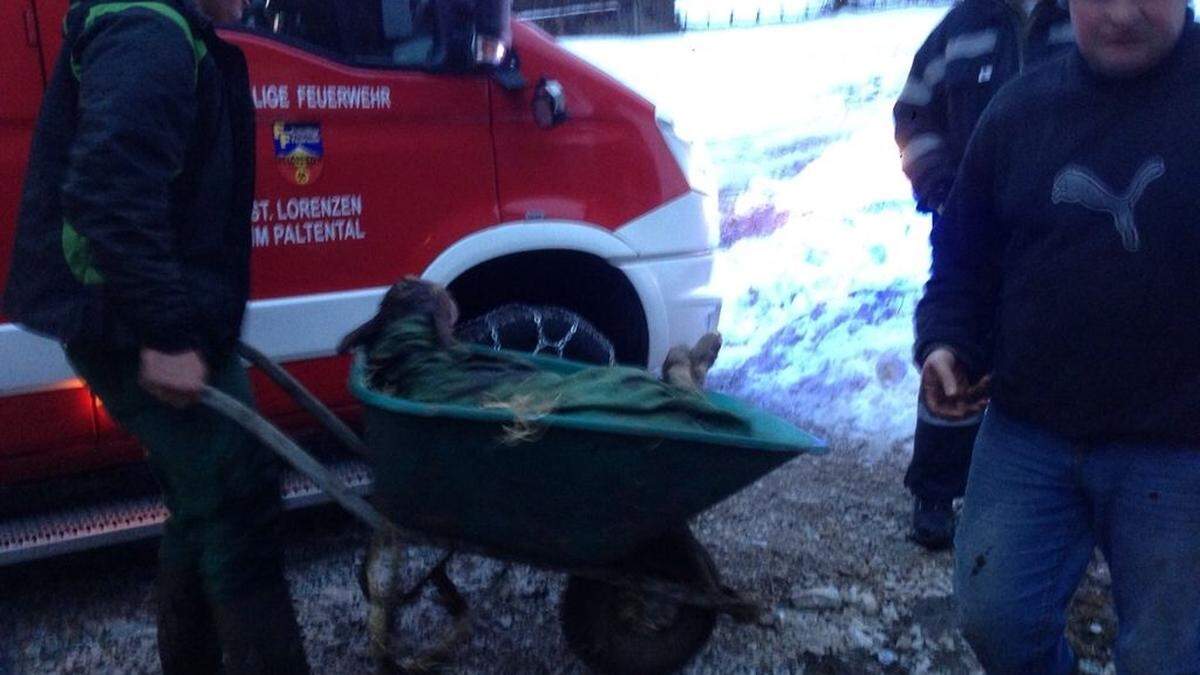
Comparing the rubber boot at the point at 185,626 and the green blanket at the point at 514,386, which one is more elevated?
the green blanket at the point at 514,386

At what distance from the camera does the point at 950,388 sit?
2367 millimetres

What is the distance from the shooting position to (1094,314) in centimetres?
220

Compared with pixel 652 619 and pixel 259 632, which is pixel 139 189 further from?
pixel 652 619

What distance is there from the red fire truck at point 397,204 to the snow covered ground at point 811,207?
355 millimetres

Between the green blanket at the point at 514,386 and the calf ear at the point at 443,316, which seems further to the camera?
the calf ear at the point at 443,316

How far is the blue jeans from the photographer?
2.20 metres

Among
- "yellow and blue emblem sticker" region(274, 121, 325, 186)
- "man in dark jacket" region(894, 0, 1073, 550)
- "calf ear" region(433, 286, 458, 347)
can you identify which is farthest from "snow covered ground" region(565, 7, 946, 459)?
"calf ear" region(433, 286, 458, 347)

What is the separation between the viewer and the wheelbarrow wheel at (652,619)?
2979 millimetres

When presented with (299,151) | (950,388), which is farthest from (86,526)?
(950,388)

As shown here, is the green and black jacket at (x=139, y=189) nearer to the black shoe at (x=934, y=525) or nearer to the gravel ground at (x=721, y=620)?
the gravel ground at (x=721, y=620)

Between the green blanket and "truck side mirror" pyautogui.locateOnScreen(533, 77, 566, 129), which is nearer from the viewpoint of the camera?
the green blanket

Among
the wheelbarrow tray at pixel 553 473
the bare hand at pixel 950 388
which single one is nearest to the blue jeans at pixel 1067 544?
the bare hand at pixel 950 388

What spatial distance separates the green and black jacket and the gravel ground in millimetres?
1174

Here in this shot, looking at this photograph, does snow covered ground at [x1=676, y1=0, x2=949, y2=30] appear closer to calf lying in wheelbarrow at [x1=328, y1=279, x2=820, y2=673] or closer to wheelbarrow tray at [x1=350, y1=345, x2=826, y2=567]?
calf lying in wheelbarrow at [x1=328, y1=279, x2=820, y2=673]
